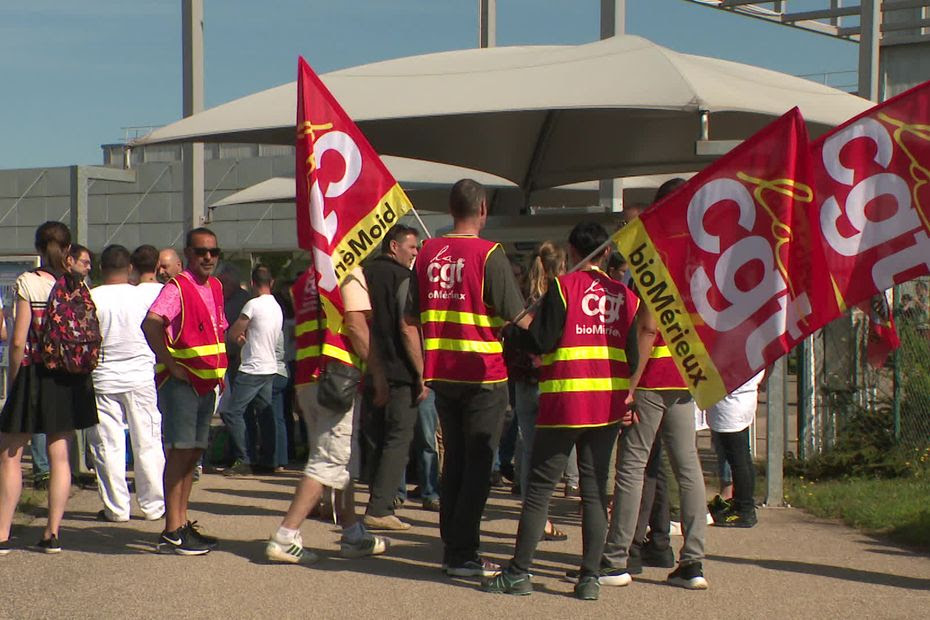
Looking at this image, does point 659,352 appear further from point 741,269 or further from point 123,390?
point 123,390

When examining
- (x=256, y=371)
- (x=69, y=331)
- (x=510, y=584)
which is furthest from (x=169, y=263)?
(x=510, y=584)

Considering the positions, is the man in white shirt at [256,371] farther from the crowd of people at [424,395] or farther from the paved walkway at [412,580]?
the paved walkway at [412,580]

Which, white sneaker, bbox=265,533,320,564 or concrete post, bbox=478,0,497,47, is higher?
concrete post, bbox=478,0,497,47

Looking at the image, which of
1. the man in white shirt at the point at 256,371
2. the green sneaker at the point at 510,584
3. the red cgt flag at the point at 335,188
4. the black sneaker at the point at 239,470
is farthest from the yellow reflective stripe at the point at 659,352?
the black sneaker at the point at 239,470

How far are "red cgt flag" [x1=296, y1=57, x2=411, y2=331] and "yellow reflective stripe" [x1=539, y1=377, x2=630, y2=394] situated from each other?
1355 mm

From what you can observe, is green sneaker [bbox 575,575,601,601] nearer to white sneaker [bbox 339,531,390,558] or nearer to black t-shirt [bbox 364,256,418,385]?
white sneaker [bbox 339,531,390,558]

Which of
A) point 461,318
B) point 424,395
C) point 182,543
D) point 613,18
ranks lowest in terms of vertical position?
point 182,543

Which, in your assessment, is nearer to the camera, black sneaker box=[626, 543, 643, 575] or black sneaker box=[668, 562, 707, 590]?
black sneaker box=[668, 562, 707, 590]

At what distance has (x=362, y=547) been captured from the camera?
25.5 ft

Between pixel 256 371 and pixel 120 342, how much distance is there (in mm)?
2657

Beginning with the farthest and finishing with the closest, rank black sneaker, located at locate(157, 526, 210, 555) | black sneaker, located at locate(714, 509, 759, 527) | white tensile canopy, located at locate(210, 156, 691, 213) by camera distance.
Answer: white tensile canopy, located at locate(210, 156, 691, 213) → black sneaker, located at locate(714, 509, 759, 527) → black sneaker, located at locate(157, 526, 210, 555)

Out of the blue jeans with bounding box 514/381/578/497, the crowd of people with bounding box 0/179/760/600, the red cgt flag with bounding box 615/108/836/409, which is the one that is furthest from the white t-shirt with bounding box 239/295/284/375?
the red cgt flag with bounding box 615/108/836/409

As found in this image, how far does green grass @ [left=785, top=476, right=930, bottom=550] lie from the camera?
870cm

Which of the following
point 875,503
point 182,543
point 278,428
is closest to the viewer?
point 182,543
